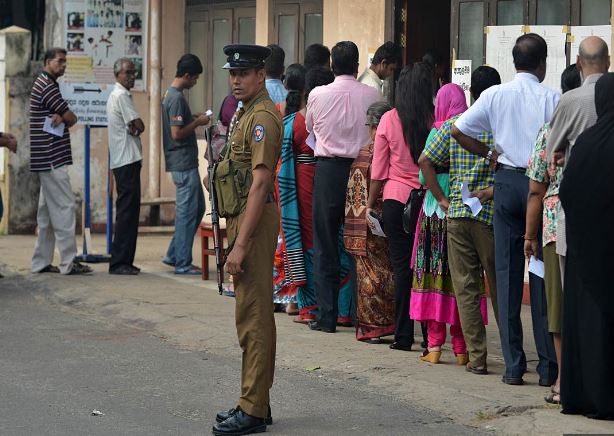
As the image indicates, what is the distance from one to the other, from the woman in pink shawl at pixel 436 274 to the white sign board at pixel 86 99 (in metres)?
5.54

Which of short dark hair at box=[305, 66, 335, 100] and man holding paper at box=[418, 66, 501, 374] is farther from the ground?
→ short dark hair at box=[305, 66, 335, 100]

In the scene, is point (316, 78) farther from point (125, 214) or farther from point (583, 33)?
point (125, 214)

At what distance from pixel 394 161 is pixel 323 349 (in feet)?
4.41

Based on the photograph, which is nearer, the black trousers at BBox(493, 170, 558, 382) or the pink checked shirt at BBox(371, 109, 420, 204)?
the black trousers at BBox(493, 170, 558, 382)

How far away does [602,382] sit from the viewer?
6844 millimetres

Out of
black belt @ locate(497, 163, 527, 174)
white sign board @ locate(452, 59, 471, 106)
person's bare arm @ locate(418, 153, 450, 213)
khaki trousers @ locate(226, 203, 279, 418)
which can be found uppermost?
white sign board @ locate(452, 59, 471, 106)

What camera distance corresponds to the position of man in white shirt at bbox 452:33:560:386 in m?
7.71

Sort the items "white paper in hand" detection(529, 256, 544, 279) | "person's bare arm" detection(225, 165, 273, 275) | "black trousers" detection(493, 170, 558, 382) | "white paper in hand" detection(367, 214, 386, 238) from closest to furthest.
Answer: "person's bare arm" detection(225, 165, 273, 275)
"white paper in hand" detection(529, 256, 544, 279)
"black trousers" detection(493, 170, 558, 382)
"white paper in hand" detection(367, 214, 386, 238)

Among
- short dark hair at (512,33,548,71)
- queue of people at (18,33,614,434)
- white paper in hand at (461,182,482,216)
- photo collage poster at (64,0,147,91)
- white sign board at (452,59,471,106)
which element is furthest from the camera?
photo collage poster at (64,0,147,91)

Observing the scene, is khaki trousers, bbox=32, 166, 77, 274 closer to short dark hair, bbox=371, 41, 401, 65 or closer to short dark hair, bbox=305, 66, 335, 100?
short dark hair, bbox=305, 66, 335, 100

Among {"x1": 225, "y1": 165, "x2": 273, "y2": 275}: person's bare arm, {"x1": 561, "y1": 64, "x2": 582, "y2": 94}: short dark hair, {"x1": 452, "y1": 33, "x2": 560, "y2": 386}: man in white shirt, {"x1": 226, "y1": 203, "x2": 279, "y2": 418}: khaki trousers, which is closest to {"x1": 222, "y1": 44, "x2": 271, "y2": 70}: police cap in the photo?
{"x1": 225, "y1": 165, "x2": 273, "y2": 275}: person's bare arm

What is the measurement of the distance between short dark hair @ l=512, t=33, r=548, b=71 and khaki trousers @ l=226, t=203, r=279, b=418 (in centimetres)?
193

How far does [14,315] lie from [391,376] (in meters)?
3.75

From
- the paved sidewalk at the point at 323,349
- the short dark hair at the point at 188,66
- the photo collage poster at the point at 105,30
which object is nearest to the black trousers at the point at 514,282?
the paved sidewalk at the point at 323,349
